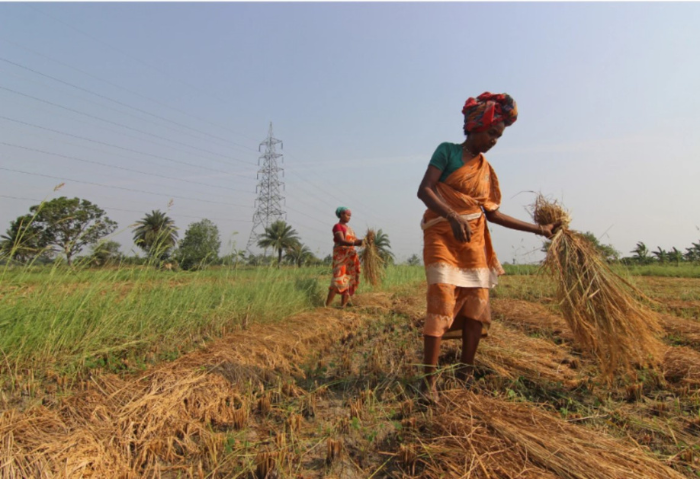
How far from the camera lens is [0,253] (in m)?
2.62

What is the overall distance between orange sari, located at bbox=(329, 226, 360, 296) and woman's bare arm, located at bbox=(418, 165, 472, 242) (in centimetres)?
387

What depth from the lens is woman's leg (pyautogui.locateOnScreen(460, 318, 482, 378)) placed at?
8.17 feet

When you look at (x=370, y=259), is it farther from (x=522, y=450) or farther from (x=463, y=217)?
(x=522, y=450)

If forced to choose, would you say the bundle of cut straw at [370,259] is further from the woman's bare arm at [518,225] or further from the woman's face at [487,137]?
Answer: the woman's face at [487,137]

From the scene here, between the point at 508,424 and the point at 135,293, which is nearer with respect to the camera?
the point at 508,424

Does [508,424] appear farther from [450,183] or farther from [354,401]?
[450,183]

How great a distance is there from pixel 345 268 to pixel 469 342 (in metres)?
3.90

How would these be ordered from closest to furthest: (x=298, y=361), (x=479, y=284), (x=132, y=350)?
(x=479, y=284) → (x=132, y=350) → (x=298, y=361)

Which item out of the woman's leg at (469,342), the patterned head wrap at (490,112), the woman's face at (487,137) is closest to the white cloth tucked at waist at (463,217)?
the woman's face at (487,137)

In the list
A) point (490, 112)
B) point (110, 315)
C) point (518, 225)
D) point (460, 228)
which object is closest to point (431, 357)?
point (460, 228)

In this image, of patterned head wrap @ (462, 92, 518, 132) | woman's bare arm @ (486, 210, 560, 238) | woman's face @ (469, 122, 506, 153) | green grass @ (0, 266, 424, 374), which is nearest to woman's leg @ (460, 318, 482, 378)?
woman's bare arm @ (486, 210, 560, 238)

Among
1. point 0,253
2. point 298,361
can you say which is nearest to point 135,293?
point 0,253

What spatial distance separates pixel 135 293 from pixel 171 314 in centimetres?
36

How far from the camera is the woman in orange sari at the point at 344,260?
6.22m
